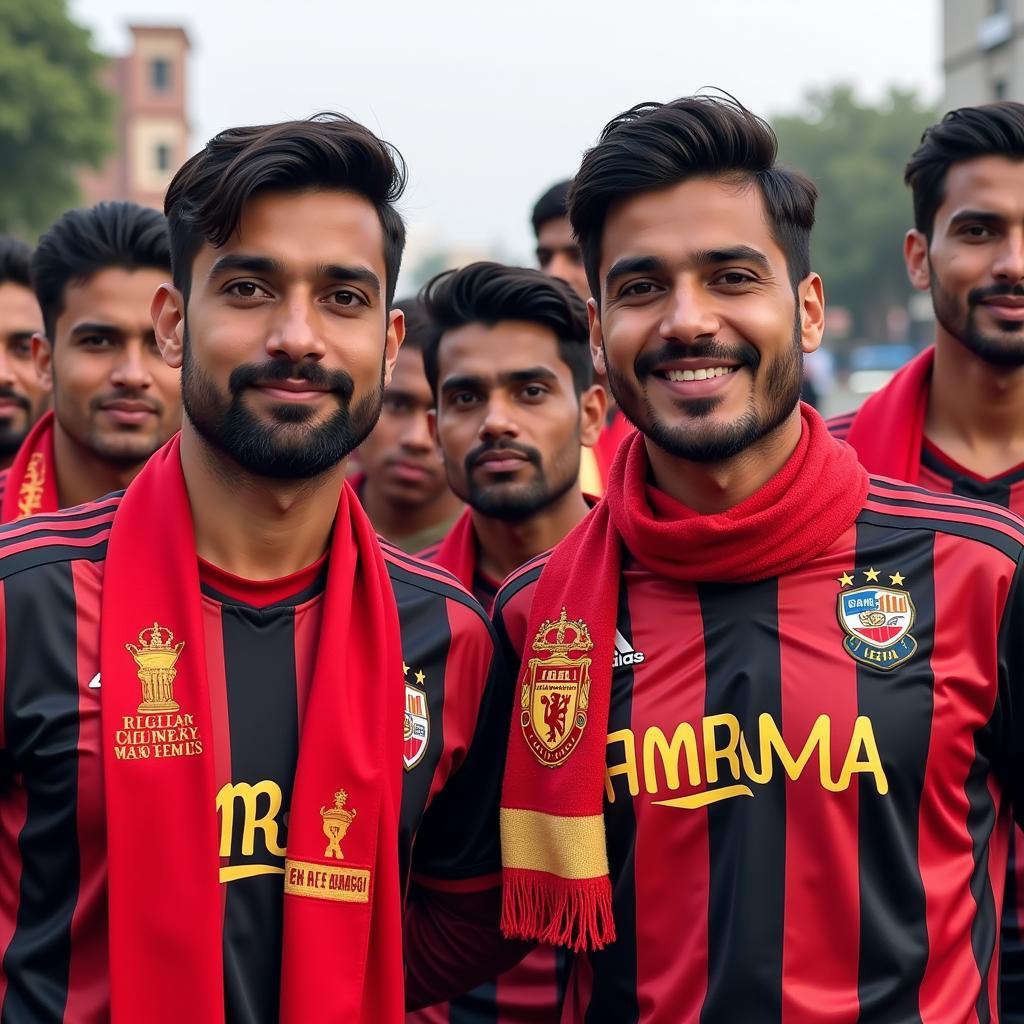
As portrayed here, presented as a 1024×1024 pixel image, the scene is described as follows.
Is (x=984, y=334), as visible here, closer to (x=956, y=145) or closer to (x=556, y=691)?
(x=956, y=145)

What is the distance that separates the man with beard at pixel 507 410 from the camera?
4801mm

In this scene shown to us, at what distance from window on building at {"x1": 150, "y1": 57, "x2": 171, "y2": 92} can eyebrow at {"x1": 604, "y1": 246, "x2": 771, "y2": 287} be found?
254 ft

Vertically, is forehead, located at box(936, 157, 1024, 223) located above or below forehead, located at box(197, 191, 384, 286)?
above

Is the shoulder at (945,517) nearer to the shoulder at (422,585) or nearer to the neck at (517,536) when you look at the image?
the shoulder at (422,585)

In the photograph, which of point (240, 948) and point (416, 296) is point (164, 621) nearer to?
point (240, 948)

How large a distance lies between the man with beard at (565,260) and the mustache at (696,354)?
314 cm

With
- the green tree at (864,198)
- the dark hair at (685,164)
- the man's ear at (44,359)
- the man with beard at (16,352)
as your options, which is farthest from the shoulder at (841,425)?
the green tree at (864,198)

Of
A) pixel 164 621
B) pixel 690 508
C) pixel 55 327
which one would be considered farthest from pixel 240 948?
pixel 55 327

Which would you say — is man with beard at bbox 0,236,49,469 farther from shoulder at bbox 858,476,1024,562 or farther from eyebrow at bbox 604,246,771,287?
shoulder at bbox 858,476,1024,562

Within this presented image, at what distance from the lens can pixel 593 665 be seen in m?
3.09

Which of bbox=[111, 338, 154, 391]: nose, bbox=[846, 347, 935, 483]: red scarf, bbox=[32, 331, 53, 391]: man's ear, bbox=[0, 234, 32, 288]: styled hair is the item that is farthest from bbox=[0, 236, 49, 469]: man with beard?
bbox=[846, 347, 935, 483]: red scarf

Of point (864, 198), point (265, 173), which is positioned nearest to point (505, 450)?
point (265, 173)

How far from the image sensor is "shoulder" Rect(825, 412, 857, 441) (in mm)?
4621

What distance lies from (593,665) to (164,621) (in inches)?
33.2
